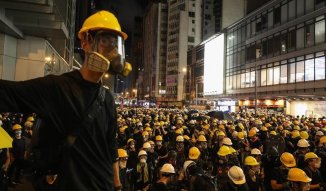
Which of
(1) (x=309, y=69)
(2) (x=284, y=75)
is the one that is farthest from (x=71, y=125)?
(2) (x=284, y=75)

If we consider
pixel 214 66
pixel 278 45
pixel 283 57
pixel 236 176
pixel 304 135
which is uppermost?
pixel 278 45

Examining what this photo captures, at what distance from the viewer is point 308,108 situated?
3884cm

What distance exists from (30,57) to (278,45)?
34.1 m

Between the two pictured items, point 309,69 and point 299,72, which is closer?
point 309,69

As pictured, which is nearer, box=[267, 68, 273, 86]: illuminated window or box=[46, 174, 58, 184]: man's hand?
box=[46, 174, 58, 184]: man's hand

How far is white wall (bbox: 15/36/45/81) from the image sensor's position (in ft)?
84.4

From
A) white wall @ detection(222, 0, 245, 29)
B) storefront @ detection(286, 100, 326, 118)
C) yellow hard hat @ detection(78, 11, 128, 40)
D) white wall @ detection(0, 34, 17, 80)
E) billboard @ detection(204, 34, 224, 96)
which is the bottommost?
storefront @ detection(286, 100, 326, 118)

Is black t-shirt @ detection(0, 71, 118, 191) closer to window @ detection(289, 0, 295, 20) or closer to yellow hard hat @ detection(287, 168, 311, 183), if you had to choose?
yellow hard hat @ detection(287, 168, 311, 183)

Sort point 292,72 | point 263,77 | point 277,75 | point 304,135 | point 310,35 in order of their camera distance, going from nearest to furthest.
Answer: point 304,135 → point 310,35 → point 292,72 → point 277,75 → point 263,77

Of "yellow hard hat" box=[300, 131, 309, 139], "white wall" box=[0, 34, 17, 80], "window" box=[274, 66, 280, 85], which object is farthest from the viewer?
"window" box=[274, 66, 280, 85]

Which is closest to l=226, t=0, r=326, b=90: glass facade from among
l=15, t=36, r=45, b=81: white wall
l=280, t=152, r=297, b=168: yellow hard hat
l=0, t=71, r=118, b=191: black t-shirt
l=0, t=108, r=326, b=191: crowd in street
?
l=15, t=36, r=45, b=81: white wall

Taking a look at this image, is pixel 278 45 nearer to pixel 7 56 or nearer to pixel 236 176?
pixel 7 56

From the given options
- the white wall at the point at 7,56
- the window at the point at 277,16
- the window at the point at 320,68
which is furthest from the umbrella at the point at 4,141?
the window at the point at 277,16

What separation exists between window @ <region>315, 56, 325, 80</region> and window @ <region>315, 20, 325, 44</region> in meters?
2.07
